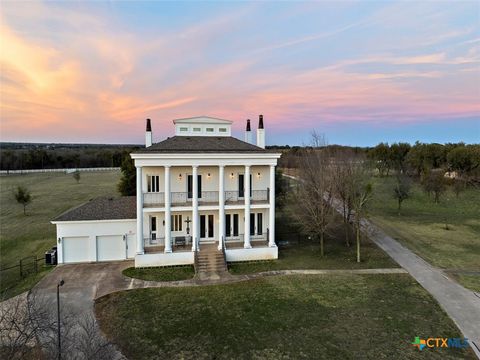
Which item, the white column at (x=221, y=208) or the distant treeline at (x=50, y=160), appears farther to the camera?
the distant treeline at (x=50, y=160)

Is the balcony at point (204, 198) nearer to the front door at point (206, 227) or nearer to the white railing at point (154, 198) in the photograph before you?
the white railing at point (154, 198)

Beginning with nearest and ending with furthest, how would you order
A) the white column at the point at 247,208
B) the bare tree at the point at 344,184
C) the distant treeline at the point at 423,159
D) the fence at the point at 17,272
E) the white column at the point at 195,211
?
the fence at the point at 17,272, the white column at the point at 195,211, the white column at the point at 247,208, the bare tree at the point at 344,184, the distant treeline at the point at 423,159

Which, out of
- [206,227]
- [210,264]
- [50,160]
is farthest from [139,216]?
[50,160]

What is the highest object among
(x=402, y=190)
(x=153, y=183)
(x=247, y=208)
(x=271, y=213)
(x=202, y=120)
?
(x=202, y=120)

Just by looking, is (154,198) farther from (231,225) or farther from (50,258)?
(50,258)

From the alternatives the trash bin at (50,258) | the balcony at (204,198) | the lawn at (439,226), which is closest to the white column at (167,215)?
the balcony at (204,198)

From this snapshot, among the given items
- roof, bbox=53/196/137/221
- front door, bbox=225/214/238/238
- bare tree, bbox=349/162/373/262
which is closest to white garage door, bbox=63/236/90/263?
roof, bbox=53/196/137/221

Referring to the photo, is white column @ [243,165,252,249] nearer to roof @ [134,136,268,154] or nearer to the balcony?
the balcony
